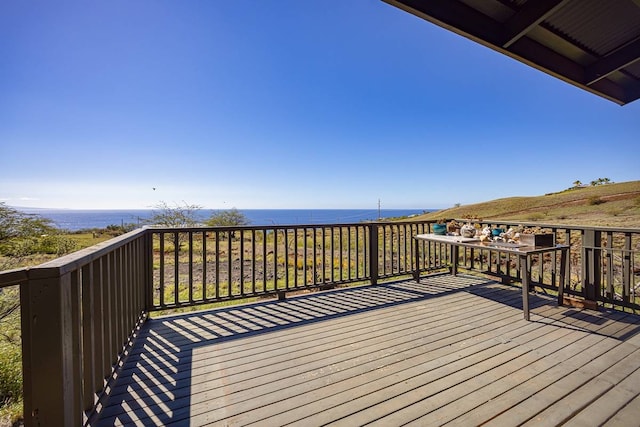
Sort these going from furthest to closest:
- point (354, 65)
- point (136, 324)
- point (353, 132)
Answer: point (353, 132)
point (354, 65)
point (136, 324)

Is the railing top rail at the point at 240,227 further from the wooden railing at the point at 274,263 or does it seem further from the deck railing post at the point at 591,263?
the deck railing post at the point at 591,263

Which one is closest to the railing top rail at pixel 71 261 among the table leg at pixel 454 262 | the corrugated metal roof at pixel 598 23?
the corrugated metal roof at pixel 598 23

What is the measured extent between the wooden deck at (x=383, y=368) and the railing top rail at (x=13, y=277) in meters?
1.03

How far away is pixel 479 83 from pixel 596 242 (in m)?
6.74

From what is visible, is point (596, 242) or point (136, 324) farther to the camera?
point (596, 242)

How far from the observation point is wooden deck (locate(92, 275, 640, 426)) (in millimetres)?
1463

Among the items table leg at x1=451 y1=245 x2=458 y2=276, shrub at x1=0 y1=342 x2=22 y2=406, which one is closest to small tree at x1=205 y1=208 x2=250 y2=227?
table leg at x1=451 y1=245 x2=458 y2=276

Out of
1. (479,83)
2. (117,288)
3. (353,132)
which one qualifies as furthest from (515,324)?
(353,132)

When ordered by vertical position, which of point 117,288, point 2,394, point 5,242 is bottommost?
point 2,394

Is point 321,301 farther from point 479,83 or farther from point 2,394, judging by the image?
point 479,83

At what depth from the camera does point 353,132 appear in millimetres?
12219

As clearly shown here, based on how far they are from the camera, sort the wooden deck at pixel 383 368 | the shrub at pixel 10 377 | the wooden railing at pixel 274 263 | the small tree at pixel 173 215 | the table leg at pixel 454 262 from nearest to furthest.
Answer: the wooden deck at pixel 383 368 → the shrub at pixel 10 377 → the wooden railing at pixel 274 263 → the table leg at pixel 454 262 → the small tree at pixel 173 215

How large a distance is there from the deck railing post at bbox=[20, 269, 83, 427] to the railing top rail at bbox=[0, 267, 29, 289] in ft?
0.07

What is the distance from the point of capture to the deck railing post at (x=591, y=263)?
10.1ft
